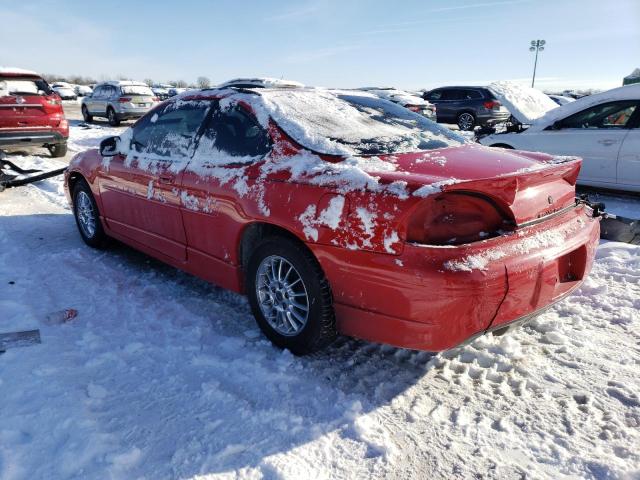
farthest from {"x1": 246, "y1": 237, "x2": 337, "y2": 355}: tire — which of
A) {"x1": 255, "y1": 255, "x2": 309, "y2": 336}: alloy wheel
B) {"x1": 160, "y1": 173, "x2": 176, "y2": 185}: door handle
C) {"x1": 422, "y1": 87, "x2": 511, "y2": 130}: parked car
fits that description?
{"x1": 422, "y1": 87, "x2": 511, "y2": 130}: parked car

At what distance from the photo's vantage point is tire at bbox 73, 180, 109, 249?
15.6ft

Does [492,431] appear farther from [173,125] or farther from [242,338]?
[173,125]

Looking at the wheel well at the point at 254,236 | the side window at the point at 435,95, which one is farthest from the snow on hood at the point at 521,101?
the side window at the point at 435,95

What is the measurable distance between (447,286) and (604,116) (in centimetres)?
564

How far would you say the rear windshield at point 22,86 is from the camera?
8.97 metres

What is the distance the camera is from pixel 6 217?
5.90 metres

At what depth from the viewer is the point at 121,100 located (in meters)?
17.9

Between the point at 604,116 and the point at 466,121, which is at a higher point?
the point at 604,116

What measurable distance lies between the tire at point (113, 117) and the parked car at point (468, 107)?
12.0 meters

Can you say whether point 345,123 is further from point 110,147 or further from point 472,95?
point 472,95

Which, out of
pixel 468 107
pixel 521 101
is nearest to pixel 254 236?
pixel 521 101

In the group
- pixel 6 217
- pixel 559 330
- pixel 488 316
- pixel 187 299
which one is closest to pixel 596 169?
pixel 559 330

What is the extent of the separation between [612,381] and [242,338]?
2.14 metres

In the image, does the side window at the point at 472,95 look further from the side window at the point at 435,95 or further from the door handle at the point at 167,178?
the door handle at the point at 167,178
